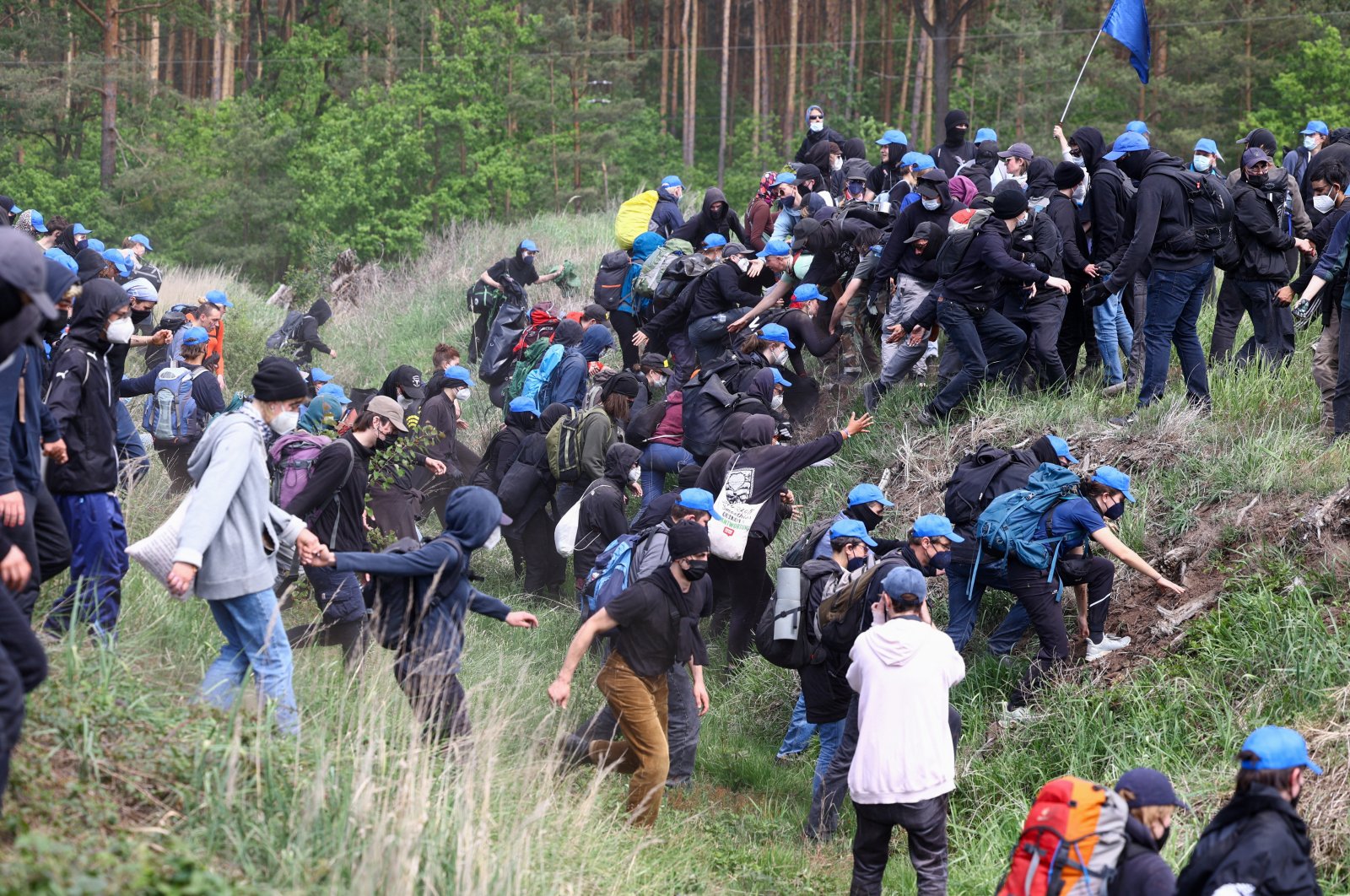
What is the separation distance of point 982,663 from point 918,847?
2756 mm

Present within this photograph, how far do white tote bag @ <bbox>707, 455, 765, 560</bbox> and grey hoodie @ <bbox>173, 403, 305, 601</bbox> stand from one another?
4.13 meters

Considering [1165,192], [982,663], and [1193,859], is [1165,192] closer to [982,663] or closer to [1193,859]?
[982,663]

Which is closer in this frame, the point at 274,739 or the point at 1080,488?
the point at 274,739

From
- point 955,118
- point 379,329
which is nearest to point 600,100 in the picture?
point 379,329

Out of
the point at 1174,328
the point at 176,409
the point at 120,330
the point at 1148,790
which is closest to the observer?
the point at 1148,790

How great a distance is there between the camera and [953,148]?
576 inches

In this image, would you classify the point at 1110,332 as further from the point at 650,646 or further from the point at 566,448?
the point at 650,646

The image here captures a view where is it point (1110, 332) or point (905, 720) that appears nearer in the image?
point (905, 720)

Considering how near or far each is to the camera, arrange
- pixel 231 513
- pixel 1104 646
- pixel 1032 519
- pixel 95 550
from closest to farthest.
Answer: pixel 231 513 < pixel 95 550 < pixel 1032 519 < pixel 1104 646

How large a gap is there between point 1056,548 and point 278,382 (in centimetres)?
448

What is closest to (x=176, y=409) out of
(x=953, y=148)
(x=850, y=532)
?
(x=850, y=532)

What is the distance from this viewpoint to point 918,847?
6.15 metres

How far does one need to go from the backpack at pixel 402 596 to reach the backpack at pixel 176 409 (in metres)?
5.66

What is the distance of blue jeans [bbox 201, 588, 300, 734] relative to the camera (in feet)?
18.7
